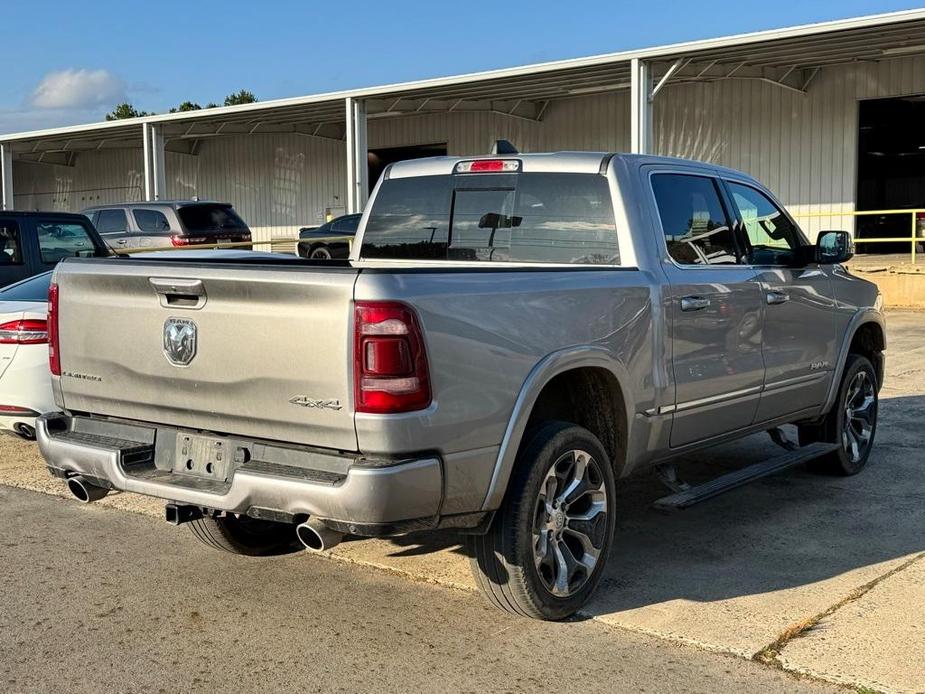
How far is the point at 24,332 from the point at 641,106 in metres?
15.3

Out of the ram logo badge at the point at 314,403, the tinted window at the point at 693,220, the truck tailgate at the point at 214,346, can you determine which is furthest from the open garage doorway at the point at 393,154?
the ram logo badge at the point at 314,403

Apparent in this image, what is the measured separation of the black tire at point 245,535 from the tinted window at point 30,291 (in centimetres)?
288

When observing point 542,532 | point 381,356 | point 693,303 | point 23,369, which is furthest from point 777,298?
point 23,369

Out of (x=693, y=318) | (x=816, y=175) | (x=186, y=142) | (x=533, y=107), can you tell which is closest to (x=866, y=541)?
(x=693, y=318)

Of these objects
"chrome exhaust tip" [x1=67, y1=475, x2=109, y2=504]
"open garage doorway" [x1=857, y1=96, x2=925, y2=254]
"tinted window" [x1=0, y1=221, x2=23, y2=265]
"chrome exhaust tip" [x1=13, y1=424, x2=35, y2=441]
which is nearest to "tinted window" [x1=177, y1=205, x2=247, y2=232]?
"tinted window" [x1=0, y1=221, x2=23, y2=265]

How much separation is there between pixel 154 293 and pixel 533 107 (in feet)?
80.9

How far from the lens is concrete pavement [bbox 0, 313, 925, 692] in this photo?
13.3ft

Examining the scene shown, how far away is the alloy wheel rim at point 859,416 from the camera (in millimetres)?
6812

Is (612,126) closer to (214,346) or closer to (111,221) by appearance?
(111,221)

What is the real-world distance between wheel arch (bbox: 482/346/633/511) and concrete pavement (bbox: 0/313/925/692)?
2.21 ft

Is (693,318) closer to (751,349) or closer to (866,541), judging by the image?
(751,349)

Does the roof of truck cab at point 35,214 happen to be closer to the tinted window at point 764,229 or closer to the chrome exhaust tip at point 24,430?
the chrome exhaust tip at point 24,430

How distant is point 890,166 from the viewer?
35250 mm

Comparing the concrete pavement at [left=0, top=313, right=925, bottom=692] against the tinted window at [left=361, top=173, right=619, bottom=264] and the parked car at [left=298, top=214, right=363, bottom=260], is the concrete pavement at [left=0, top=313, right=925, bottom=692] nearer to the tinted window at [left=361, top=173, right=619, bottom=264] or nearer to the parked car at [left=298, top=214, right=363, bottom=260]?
the tinted window at [left=361, top=173, right=619, bottom=264]
